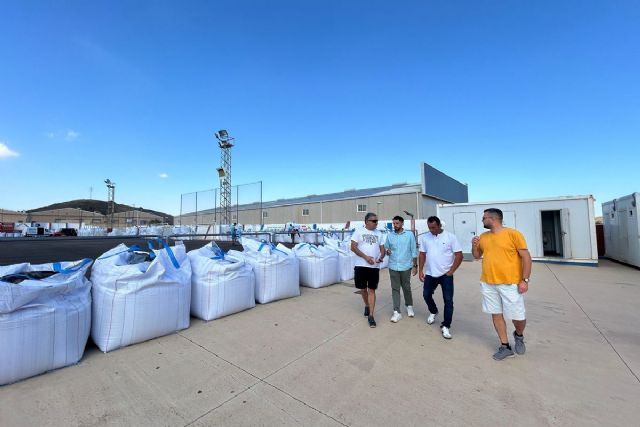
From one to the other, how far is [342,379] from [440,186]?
89.6 feet

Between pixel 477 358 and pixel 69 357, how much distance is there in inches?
147

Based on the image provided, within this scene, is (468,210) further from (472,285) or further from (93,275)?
(93,275)

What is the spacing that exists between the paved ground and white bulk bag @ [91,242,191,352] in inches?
5.6

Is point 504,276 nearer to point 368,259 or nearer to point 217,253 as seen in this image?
point 368,259

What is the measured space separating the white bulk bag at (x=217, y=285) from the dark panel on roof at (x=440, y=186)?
20992 millimetres

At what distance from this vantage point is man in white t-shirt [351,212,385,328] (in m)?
3.67

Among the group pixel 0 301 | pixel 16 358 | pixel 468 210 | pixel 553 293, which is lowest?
pixel 553 293

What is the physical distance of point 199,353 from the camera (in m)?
2.67

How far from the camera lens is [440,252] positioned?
3.42 metres

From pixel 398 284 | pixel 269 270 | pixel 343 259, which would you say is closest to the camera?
pixel 398 284

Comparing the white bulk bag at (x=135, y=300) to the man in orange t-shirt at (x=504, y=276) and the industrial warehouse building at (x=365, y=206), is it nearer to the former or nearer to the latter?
the man in orange t-shirt at (x=504, y=276)

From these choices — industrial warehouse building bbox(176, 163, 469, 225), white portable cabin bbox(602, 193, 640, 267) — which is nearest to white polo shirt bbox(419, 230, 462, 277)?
white portable cabin bbox(602, 193, 640, 267)

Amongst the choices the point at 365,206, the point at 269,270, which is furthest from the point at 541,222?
the point at 365,206

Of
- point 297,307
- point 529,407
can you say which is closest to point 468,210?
point 297,307
